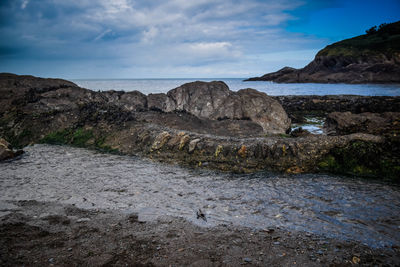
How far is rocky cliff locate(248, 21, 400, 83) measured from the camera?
87438 mm

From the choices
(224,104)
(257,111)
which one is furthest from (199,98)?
(257,111)

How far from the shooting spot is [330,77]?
106688mm

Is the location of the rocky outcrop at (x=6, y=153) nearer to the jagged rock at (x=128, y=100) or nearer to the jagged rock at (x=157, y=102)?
the jagged rock at (x=128, y=100)

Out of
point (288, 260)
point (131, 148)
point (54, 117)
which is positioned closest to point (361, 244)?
point (288, 260)

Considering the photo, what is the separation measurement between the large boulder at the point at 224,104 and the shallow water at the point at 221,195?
8.97 meters

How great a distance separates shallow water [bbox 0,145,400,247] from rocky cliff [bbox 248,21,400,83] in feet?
324

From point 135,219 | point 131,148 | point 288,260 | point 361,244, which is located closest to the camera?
point 288,260

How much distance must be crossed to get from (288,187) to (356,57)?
119834 millimetres

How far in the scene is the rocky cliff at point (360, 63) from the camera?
8744 centimetres

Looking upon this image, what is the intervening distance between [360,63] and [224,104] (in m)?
108

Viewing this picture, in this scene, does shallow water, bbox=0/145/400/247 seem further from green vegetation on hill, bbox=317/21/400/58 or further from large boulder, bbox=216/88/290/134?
green vegetation on hill, bbox=317/21/400/58

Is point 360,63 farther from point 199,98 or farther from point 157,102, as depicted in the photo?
point 157,102

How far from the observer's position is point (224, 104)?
19109 millimetres

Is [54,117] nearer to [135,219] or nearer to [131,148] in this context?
[131,148]
